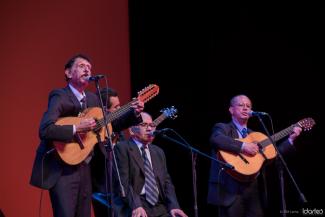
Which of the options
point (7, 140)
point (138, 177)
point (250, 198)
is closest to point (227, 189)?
point (250, 198)

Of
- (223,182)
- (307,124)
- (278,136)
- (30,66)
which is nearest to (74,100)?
(30,66)

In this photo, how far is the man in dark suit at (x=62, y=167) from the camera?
379cm

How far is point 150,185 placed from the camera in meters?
4.75

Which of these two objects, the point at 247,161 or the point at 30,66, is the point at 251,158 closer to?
the point at 247,161

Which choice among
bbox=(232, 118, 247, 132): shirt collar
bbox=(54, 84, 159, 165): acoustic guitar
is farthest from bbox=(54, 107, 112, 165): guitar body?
bbox=(232, 118, 247, 132): shirt collar

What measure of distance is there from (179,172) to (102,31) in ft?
7.64

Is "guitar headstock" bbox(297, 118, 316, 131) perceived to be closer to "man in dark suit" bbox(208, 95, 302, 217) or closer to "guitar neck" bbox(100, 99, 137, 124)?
"man in dark suit" bbox(208, 95, 302, 217)

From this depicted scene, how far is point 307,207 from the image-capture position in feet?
21.3

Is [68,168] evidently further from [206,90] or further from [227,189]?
[206,90]

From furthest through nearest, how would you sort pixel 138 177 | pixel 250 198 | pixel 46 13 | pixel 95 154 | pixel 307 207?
pixel 307 207 → pixel 46 13 → pixel 250 198 → pixel 138 177 → pixel 95 154

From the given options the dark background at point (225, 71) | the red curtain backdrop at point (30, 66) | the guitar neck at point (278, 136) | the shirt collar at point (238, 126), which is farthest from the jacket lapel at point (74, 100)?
the dark background at point (225, 71)

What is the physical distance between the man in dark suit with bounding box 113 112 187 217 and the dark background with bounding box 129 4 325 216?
6.07 ft

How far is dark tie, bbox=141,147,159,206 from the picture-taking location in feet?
15.3

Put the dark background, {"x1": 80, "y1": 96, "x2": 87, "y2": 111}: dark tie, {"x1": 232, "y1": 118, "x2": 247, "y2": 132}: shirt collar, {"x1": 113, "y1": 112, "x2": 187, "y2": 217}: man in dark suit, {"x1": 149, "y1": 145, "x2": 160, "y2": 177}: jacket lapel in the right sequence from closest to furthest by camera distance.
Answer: {"x1": 80, "y1": 96, "x2": 87, "y2": 111}: dark tie
{"x1": 113, "y1": 112, "x2": 187, "y2": 217}: man in dark suit
{"x1": 149, "y1": 145, "x2": 160, "y2": 177}: jacket lapel
{"x1": 232, "y1": 118, "x2": 247, "y2": 132}: shirt collar
the dark background
